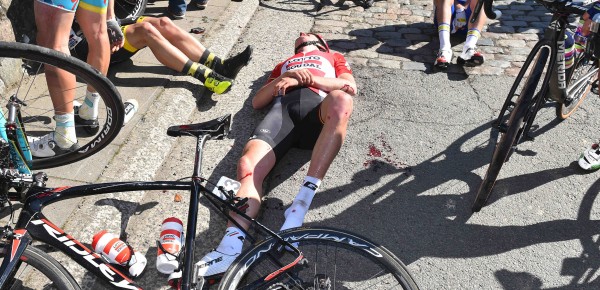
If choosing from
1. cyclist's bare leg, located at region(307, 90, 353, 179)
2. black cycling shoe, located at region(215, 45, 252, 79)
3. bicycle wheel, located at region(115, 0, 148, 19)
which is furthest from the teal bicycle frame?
bicycle wheel, located at region(115, 0, 148, 19)

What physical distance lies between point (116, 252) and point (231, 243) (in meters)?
0.62

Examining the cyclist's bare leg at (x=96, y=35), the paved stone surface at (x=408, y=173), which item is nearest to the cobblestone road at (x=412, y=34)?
the paved stone surface at (x=408, y=173)

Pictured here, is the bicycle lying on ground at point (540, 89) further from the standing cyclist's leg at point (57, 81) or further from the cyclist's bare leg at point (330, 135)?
the standing cyclist's leg at point (57, 81)

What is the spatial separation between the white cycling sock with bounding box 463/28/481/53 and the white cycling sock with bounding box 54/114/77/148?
11.9 ft

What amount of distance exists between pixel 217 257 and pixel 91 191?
30.4 inches

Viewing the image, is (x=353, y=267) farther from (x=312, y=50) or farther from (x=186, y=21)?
(x=186, y=21)

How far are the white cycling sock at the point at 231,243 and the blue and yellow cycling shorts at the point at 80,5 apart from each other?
159 centimetres

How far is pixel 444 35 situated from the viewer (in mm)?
5379

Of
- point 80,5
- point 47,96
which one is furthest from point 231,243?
point 47,96

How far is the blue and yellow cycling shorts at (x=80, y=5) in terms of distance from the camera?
306 centimetres

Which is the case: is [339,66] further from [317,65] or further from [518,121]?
[518,121]

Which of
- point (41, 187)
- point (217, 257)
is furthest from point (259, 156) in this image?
point (41, 187)

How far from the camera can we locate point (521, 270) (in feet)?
10.0

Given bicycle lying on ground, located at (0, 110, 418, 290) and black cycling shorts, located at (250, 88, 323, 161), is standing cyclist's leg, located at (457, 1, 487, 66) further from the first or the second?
bicycle lying on ground, located at (0, 110, 418, 290)
